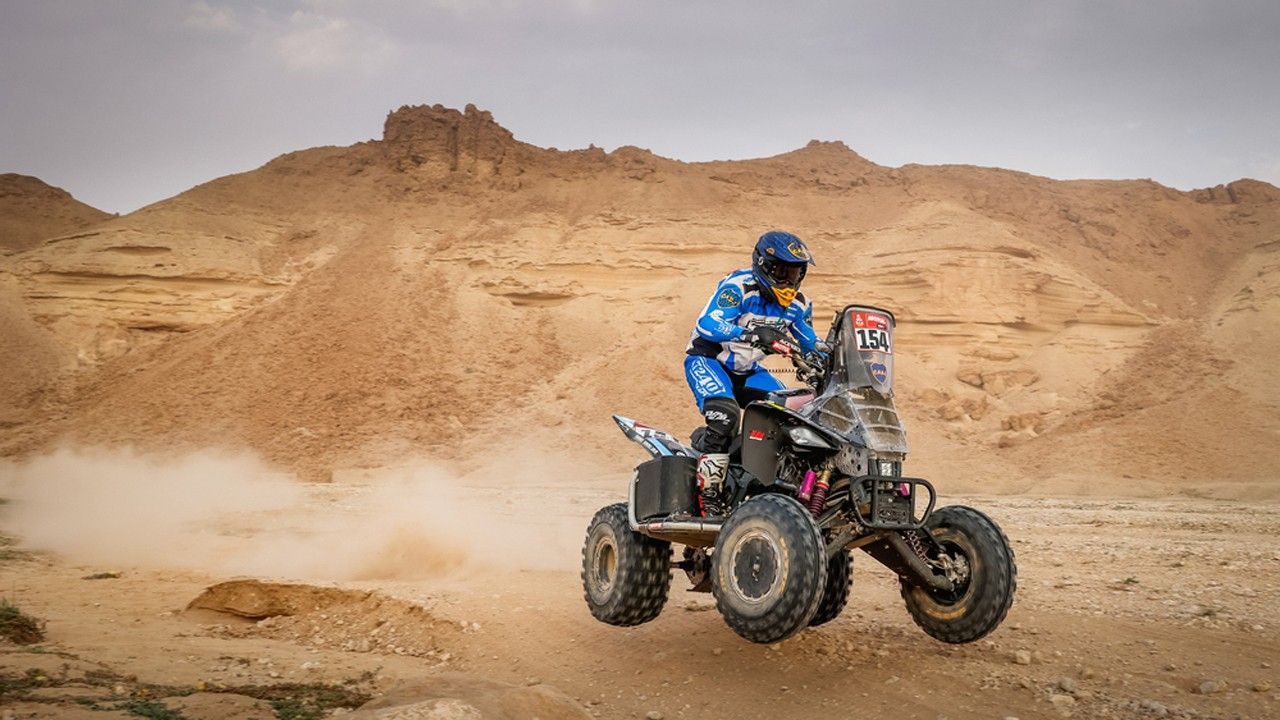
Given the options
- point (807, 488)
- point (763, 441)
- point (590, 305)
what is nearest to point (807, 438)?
point (807, 488)

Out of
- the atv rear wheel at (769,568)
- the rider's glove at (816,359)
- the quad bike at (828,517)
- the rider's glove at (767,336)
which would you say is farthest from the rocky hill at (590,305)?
the atv rear wheel at (769,568)

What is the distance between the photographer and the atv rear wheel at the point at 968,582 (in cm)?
594

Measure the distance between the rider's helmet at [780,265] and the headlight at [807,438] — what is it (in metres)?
1.13

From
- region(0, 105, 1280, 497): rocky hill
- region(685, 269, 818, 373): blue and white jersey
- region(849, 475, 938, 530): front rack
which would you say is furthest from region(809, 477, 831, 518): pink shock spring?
region(0, 105, 1280, 497): rocky hill

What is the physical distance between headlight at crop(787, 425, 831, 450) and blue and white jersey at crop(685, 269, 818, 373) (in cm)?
75

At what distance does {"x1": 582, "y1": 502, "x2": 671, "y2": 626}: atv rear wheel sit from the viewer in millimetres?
7180

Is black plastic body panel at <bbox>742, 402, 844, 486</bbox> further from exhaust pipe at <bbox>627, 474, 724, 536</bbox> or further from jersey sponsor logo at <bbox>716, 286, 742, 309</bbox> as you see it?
jersey sponsor logo at <bbox>716, 286, 742, 309</bbox>

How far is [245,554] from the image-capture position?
1351 cm

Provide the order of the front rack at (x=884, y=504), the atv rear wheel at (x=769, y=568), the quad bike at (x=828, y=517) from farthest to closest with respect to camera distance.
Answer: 1. the front rack at (x=884, y=504)
2. the quad bike at (x=828, y=517)
3. the atv rear wheel at (x=769, y=568)

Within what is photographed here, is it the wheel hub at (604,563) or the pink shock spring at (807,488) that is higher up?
the pink shock spring at (807,488)

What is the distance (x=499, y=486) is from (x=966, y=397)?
19435 millimetres

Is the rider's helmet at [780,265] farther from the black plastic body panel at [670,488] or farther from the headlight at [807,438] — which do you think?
the black plastic body panel at [670,488]

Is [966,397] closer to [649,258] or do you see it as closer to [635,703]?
[649,258]

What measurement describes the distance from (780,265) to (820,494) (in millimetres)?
1693
